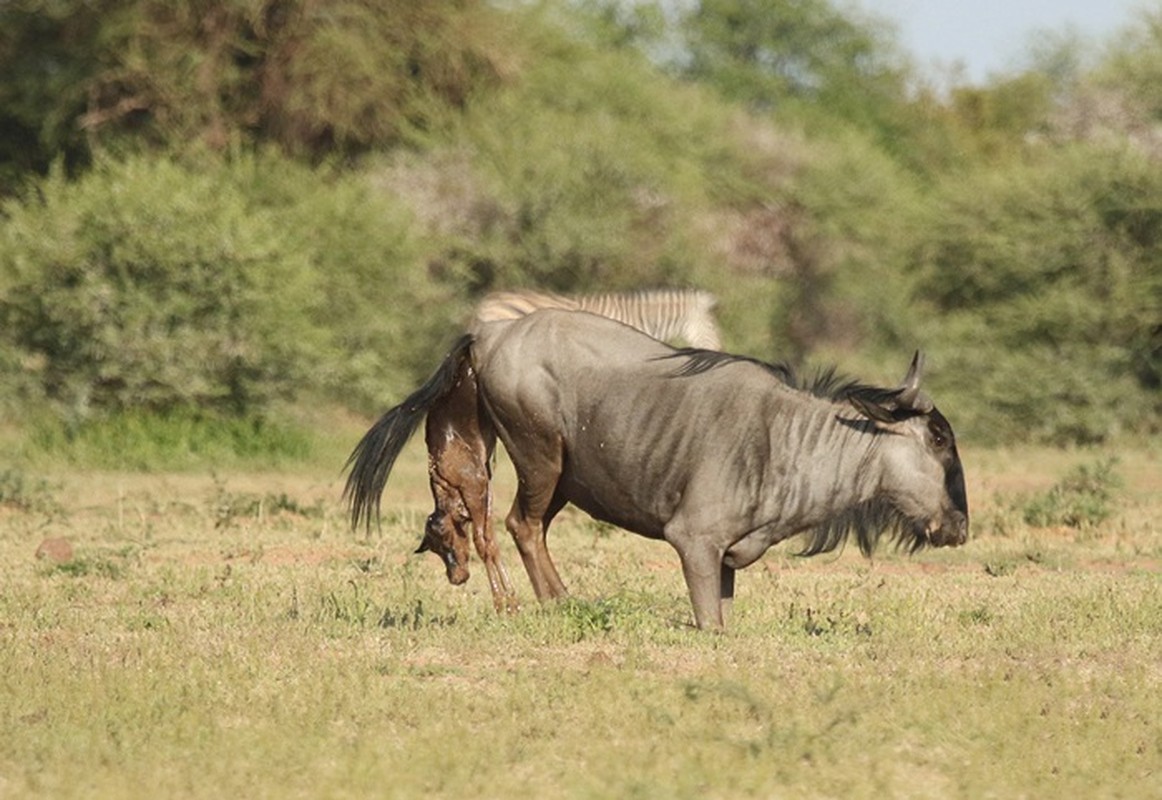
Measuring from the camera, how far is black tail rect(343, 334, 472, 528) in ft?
30.9

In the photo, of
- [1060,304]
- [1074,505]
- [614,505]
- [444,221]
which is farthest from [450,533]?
[444,221]

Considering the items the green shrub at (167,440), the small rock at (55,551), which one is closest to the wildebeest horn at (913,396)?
the small rock at (55,551)

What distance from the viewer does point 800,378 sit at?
909cm

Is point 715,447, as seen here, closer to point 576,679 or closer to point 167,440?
point 576,679

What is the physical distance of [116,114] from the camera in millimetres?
29906

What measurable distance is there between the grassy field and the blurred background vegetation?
834 centimetres

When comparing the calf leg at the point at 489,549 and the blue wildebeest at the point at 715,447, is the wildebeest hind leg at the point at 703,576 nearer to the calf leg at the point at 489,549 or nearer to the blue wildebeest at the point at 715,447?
the blue wildebeest at the point at 715,447

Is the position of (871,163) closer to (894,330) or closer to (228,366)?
(894,330)

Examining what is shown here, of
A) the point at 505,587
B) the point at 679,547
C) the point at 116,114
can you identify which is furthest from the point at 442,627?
the point at 116,114

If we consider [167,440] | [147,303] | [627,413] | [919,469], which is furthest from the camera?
[147,303]

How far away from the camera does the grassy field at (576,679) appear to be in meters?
6.45

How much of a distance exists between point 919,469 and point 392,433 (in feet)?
7.95

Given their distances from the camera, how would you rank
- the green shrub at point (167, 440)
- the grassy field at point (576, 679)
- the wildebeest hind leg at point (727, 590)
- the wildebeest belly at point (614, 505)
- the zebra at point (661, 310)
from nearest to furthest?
the grassy field at point (576, 679) < the wildebeest belly at point (614, 505) < the wildebeest hind leg at point (727, 590) < the zebra at point (661, 310) < the green shrub at point (167, 440)

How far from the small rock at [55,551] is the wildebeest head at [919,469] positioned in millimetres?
5255
